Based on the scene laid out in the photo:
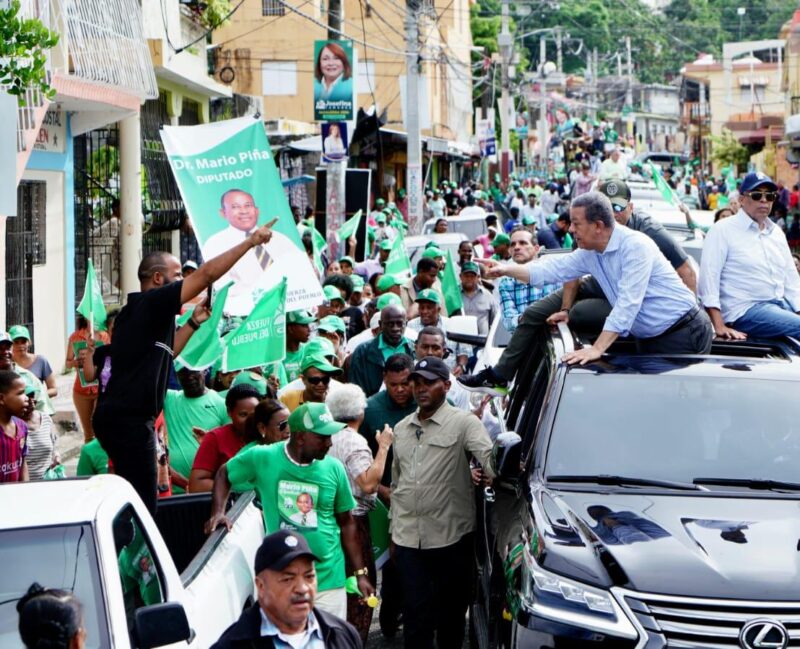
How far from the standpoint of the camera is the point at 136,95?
19.4m

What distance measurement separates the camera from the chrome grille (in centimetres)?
514

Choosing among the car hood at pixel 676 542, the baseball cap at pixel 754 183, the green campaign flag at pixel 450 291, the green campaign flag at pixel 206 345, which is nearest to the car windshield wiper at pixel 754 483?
the car hood at pixel 676 542

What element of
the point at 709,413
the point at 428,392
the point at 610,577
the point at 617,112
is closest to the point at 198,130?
the point at 428,392

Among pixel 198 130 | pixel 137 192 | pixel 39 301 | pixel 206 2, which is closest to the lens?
pixel 198 130

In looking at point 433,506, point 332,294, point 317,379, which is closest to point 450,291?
point 332,294

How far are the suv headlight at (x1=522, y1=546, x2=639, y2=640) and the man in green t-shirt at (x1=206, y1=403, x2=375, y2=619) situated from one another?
1382 millimetres

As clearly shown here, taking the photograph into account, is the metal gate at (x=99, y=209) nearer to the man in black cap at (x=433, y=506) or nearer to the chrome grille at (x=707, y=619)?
the man in black cap at (x=433, y=506)

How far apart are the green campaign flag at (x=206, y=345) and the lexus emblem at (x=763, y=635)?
4.80 m

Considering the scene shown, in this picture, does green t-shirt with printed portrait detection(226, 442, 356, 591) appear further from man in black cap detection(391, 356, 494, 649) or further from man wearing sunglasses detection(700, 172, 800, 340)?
man wearing sunglasses detection(700, 172, 800, 340)

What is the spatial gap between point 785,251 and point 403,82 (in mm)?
28371

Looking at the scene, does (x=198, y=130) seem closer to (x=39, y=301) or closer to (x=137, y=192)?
(x=39, y=301)

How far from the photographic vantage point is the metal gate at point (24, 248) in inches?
711

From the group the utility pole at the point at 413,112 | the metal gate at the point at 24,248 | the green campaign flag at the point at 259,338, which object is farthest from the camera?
the utility pole at the point at 413,112

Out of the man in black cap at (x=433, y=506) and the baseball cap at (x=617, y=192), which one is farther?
the baseball cap at (x=617, y=192)
